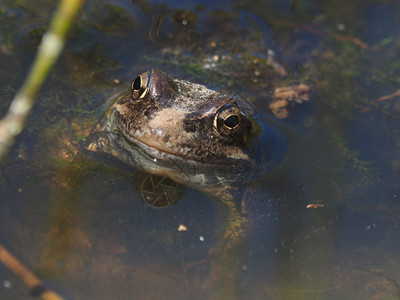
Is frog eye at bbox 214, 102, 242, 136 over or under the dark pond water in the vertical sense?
over

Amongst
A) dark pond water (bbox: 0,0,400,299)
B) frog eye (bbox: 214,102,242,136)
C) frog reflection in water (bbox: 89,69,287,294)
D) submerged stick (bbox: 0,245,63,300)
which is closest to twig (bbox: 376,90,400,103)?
dark pond water (bbox: 0,0,400,299)

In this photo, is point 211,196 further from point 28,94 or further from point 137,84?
point 28,94

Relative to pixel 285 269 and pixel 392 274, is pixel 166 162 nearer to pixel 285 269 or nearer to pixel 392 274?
pixel 285 269

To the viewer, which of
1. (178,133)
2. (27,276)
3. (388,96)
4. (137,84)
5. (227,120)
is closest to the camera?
(27,276)

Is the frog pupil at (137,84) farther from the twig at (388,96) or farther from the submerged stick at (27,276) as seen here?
the twig at (388,96)

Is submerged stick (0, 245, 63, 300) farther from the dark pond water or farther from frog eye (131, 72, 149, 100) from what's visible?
frog eye (131, 72, 149, 100)

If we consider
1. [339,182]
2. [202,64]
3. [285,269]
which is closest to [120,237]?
[285,269]

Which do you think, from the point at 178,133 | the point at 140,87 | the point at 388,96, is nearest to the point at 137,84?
the point at 140,87
